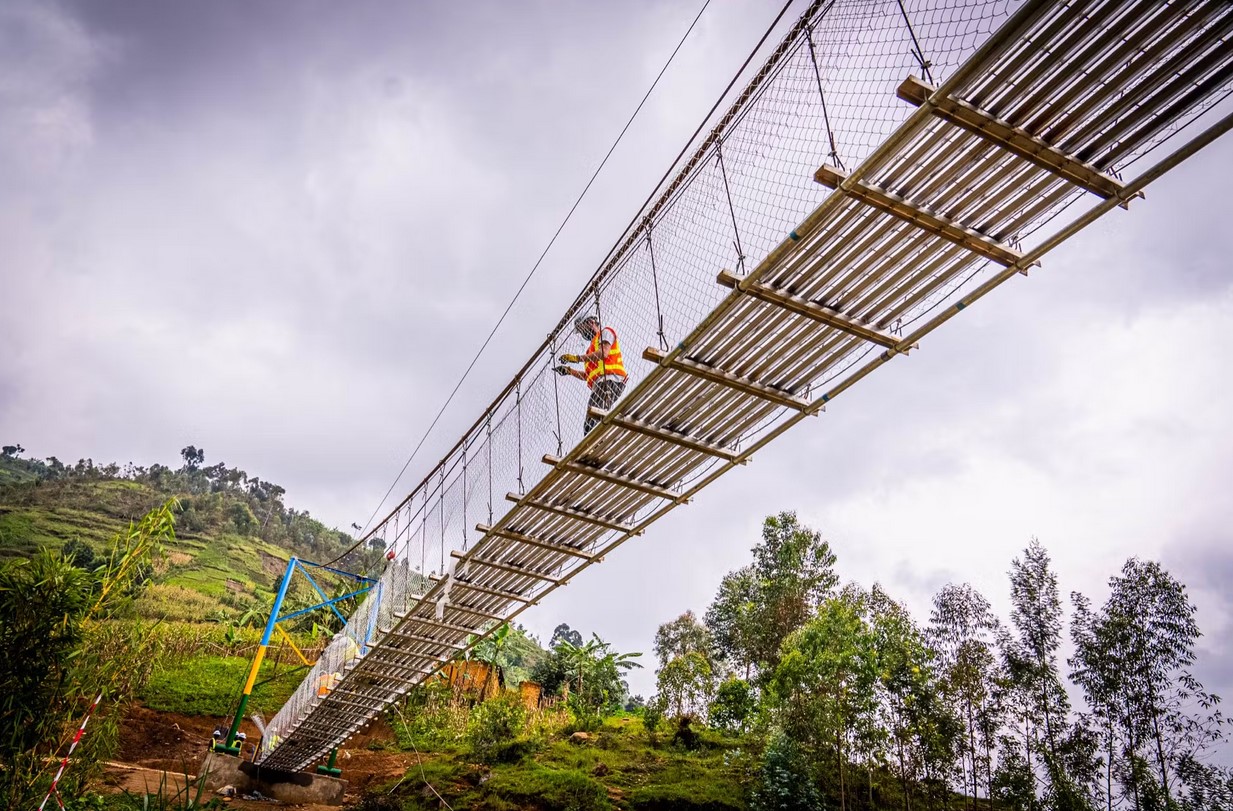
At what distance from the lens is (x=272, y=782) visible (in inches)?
368

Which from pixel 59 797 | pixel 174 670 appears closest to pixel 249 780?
pixel 59 797

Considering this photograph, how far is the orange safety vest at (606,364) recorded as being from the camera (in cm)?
605

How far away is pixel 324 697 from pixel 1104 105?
27.3 ft

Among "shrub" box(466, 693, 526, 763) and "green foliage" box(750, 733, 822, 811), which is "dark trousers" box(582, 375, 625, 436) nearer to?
"green foliage" box(750, 733, 822, 811)

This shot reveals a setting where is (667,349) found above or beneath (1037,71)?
beneath

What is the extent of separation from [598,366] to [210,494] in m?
49.3

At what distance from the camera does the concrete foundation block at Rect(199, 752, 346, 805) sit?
895 cm

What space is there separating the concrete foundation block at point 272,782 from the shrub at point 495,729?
2.16 meters

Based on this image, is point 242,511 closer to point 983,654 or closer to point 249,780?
point 249,780

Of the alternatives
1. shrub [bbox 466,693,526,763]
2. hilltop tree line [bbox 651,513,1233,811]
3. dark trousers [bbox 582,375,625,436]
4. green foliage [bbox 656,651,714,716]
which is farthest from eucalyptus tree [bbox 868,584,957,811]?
dark trousers [bbox 582,375,625,436]

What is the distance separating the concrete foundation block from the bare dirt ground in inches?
10.3

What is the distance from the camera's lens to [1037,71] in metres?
3.18

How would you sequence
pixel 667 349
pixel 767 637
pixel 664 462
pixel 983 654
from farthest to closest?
1. pixel 767 637
2. pixel 983 654
3. pixel 664 462
4. pixel 667 349

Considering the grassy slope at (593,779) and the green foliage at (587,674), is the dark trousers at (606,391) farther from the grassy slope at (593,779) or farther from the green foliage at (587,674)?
the green foliage at (587,674)
